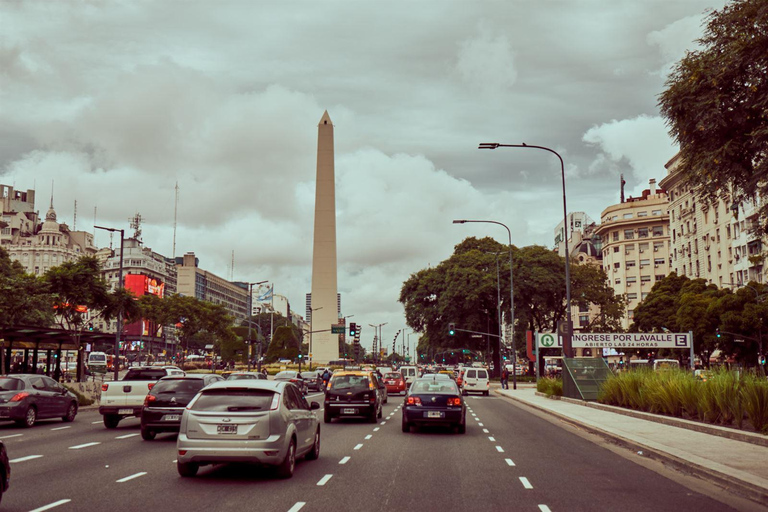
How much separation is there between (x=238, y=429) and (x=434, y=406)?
9528 mm

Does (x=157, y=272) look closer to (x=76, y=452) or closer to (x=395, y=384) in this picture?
(x=395, y=384)

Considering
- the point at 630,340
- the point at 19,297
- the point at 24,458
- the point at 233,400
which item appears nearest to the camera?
the point at 233,400

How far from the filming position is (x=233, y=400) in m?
11.5

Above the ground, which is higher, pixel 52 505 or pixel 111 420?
pixel 52 505

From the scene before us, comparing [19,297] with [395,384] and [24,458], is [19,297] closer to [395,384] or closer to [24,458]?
[24,458]

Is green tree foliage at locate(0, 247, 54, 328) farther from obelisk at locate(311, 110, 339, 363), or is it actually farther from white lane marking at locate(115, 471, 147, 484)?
obelisk at locate(311, 110, 339, 363)

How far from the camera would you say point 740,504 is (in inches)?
382

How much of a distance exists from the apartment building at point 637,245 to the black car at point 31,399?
104826mm

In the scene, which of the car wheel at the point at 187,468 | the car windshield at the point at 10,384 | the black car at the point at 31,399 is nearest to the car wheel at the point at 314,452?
the car wheel at the point at 187,468

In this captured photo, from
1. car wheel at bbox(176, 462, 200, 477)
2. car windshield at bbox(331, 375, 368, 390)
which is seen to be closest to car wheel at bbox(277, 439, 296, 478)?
car wheel at bbox(176, 462, 200, 477)

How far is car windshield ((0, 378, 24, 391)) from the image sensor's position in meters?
21.3

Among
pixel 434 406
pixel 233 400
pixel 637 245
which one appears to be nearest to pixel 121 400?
pixel 434 406

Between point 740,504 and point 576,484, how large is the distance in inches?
90.9

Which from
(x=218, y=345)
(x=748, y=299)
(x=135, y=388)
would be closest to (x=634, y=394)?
(x=135, y=388)
